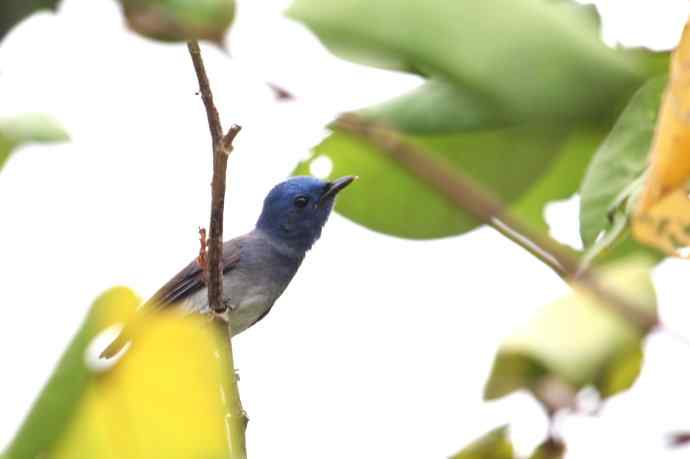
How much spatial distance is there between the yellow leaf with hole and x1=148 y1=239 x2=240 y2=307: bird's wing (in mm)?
4295

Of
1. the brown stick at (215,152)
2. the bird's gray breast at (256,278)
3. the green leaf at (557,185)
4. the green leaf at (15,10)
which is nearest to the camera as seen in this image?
the green leaf at (15,10)

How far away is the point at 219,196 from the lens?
1129 mm

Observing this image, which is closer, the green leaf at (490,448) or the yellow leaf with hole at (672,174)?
the yellow leaf with hole at (672,174)

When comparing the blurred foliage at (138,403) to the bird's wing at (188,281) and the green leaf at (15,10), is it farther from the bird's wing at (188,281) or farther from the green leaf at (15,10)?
the bird's wing at (188,281)

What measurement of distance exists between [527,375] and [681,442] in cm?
9

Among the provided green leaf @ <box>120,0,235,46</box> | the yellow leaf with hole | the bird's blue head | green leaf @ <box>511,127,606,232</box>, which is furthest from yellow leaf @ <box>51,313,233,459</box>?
the bird's blue head

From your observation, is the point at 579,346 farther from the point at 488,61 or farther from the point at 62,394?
the point at 62,394

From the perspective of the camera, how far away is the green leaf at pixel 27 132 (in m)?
0.62

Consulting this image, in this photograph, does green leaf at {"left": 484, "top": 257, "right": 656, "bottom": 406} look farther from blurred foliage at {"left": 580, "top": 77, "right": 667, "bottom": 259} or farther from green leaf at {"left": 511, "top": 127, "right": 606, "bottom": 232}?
green leaf at {"left": 511, "top": 127, "right": 606, "bottom": 232}

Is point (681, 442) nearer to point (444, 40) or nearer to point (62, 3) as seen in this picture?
point (444, 40)

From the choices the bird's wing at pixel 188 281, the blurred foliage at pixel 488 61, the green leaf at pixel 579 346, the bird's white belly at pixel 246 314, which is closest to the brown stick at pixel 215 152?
the blurred foliage at pixel 488 61

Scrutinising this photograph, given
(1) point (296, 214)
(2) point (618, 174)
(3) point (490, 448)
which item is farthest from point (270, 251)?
(3) point (490, 448)

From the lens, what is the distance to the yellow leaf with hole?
57 cm

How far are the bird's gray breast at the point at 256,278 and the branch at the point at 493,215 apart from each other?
4532 mm
